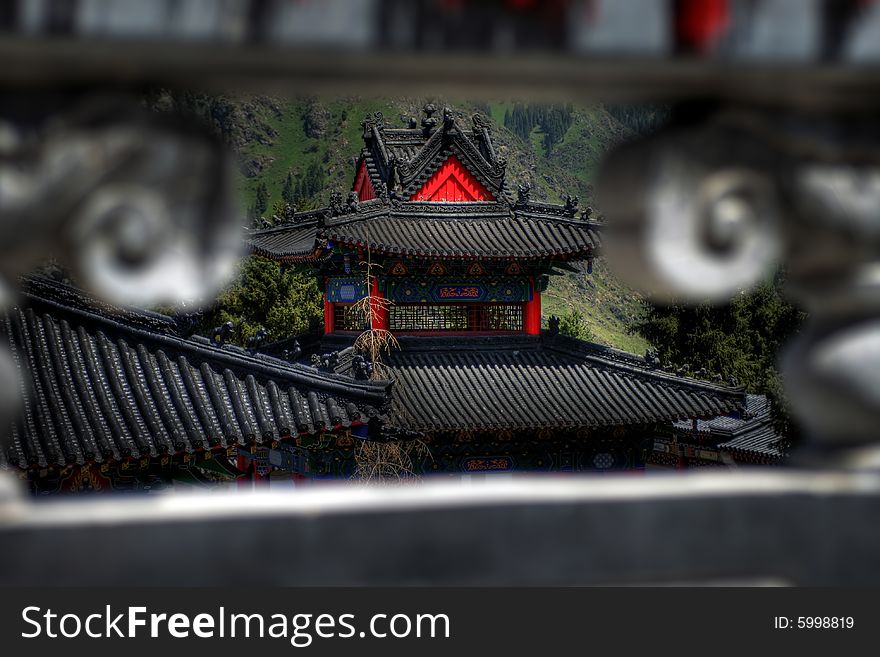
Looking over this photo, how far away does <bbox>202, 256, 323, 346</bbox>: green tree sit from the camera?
124 feet

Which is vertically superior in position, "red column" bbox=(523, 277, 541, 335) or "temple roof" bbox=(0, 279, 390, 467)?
"red column" bbox=(523, 277, 541, 335)

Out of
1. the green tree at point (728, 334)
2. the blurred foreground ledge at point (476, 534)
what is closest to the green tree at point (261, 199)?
→ the green tree at point (728, 334)

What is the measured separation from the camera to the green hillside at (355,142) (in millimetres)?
79375

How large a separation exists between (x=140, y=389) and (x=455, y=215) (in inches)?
355

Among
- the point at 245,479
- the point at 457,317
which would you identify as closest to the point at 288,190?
the point at 457,317

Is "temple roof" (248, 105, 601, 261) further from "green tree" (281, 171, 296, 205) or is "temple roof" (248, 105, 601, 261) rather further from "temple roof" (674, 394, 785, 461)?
"green tree" (281, 171, 296, 205)

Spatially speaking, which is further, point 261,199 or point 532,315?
point 261,199

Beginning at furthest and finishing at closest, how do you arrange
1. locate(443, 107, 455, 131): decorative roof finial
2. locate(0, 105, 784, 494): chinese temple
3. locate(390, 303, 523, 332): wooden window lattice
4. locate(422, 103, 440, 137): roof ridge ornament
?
locate(422, 103, 440, 137): roof ridge ornament < locate(390, 303, 523, 332): wooden window lattice < locate(443, 107, 455, 131): decorative roof finial < locate(0, 105, 784, 494): chinese temple

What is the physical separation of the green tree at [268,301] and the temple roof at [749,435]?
1575 centimetres

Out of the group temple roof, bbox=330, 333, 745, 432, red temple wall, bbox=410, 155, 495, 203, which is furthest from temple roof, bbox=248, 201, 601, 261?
temple roof, bbox=330, 333, 745, 432

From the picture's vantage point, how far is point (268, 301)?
127 ft

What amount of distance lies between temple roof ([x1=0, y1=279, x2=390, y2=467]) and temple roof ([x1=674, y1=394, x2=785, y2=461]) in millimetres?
13641

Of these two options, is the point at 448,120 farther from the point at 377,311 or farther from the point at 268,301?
the point at 268,301

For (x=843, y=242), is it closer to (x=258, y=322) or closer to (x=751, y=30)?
(x=751, y=30)
